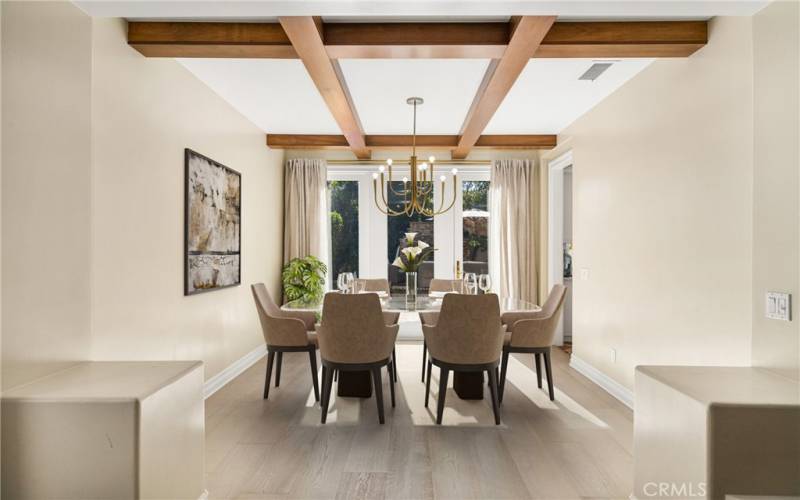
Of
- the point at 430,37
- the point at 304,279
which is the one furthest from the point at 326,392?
the point at 304,279

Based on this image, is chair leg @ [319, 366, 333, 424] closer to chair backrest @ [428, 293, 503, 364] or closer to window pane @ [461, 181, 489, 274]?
chair backrest @ [428, 293, 503, 364]

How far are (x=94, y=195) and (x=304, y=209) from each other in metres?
3.55

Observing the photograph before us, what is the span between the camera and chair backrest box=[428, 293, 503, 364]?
3.01 m

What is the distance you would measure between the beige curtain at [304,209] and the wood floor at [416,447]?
2288 millimetres

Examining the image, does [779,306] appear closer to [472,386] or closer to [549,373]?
[549,373]

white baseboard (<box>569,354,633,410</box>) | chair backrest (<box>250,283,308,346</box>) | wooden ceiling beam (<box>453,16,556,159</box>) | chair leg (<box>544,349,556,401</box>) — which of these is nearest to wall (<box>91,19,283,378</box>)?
chair backrest (<box>250,283,308,346</box>)

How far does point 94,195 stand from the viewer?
2354 mm

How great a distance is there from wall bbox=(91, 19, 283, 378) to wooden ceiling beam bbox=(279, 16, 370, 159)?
39.6 inches

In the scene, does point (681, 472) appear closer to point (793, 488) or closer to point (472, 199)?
point (793, 488)

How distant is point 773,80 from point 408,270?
2770 mm

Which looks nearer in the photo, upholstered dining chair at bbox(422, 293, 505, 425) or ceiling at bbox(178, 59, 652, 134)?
upholstered dining chair at bbox(422, 293, 505, 425)

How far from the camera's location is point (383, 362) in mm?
3172

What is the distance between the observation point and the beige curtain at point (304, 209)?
5863 mm

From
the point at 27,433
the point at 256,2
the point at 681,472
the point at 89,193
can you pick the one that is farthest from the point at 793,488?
the point at 89,193
